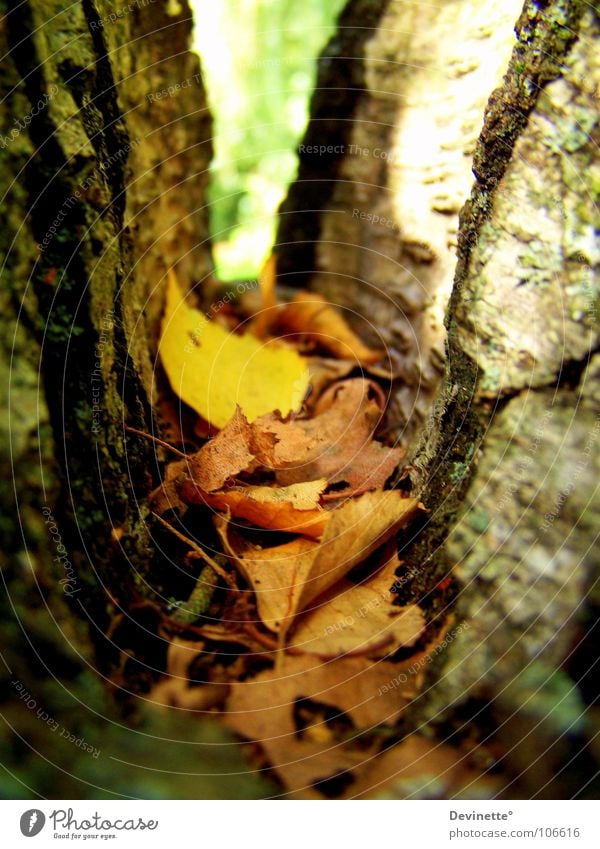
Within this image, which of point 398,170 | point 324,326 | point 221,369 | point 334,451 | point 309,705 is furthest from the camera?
point 324,326

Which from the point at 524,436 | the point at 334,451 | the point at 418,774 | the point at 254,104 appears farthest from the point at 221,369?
the point at 254,104

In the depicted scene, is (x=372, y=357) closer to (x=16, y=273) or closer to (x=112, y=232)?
(x=112, y=232)

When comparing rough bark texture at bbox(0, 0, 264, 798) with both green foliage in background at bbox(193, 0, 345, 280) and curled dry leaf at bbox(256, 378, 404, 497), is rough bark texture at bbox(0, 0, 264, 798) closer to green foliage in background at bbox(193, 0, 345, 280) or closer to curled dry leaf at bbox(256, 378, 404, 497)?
curled dry leaf at bbox(256, 378, 404, 497)

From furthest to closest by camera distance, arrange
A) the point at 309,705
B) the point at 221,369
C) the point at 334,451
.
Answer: the point at 221,369 → the point at 334,451 → the point at 309,705

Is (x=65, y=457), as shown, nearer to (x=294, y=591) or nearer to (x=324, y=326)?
(x=294, y=591)

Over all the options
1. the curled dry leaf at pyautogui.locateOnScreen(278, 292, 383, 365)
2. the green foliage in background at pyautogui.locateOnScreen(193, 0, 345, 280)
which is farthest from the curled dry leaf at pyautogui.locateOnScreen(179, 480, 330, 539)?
the green foliage in background at pyautogui.locateOnScreen(193, 0, 345, 280)

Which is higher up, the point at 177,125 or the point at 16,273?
the point at 177,125
